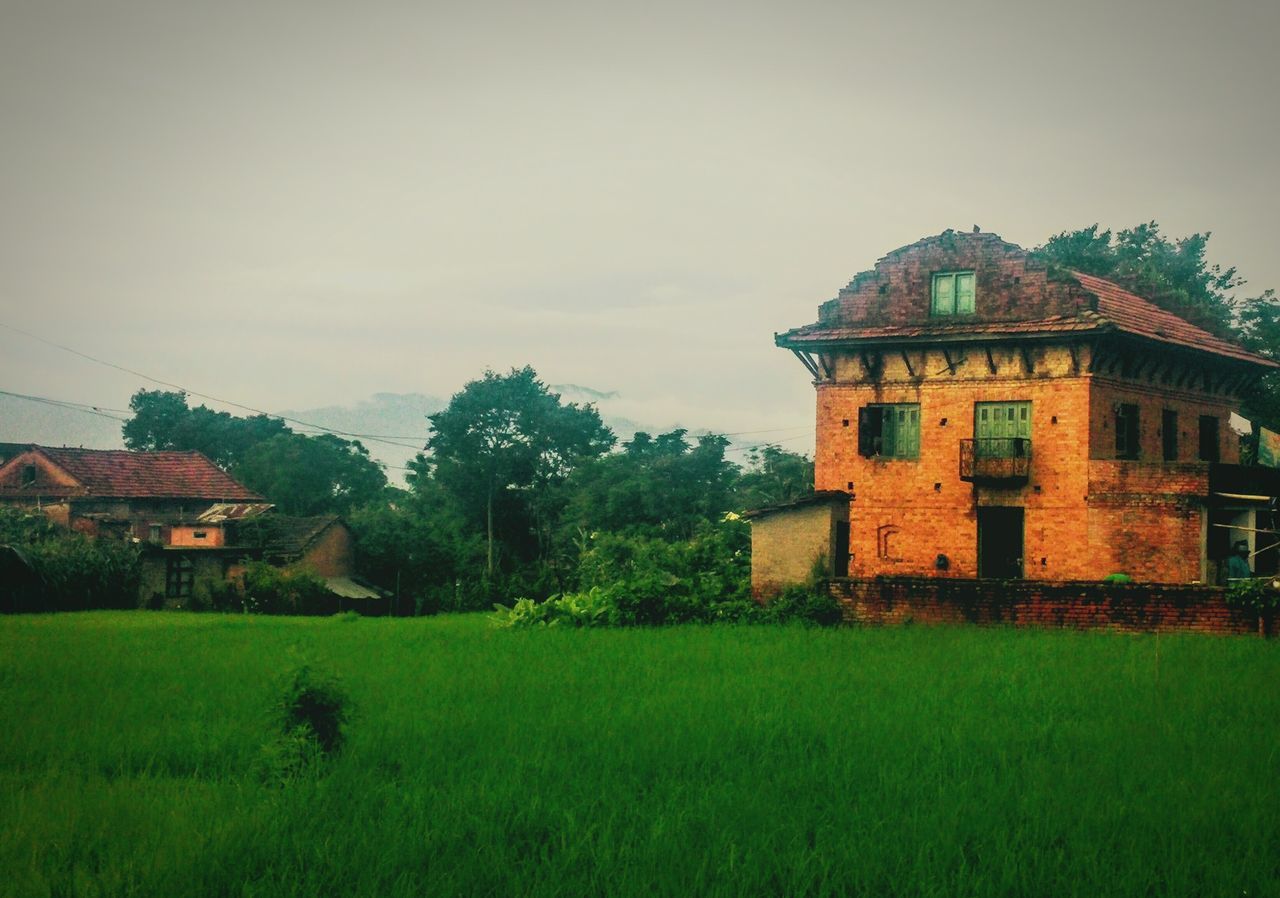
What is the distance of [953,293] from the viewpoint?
88.0 feet

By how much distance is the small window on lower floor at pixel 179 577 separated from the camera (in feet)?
Answer: 127

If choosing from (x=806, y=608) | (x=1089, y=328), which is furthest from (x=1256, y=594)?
(x=1089, y=328)

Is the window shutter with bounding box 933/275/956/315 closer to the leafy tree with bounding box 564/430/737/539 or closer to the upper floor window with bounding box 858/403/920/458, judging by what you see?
the upper floor window with bounding box 858/403/920/458

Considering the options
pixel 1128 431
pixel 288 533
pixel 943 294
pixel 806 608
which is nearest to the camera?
pixel 806 608

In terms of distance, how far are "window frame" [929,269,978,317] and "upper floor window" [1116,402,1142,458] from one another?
427cm

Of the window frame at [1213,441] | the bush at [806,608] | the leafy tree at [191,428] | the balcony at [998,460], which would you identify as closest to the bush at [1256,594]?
the bush at [806,608]

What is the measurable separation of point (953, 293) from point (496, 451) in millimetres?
31484

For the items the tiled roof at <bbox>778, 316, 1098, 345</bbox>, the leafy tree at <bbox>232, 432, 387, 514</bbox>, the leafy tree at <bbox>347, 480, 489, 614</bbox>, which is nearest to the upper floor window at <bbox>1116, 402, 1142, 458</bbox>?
the tiled roof at <bbox>778, 316, 1098, 345</bbox>

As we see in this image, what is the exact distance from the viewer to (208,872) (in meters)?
6.50

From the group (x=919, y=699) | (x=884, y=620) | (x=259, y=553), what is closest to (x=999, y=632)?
(x=884, y=620)

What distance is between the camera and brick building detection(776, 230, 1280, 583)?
25.2 m

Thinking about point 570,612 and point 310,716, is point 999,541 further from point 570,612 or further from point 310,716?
point 310,716

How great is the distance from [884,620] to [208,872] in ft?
51.2

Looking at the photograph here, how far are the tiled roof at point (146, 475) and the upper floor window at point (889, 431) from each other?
111 ft
